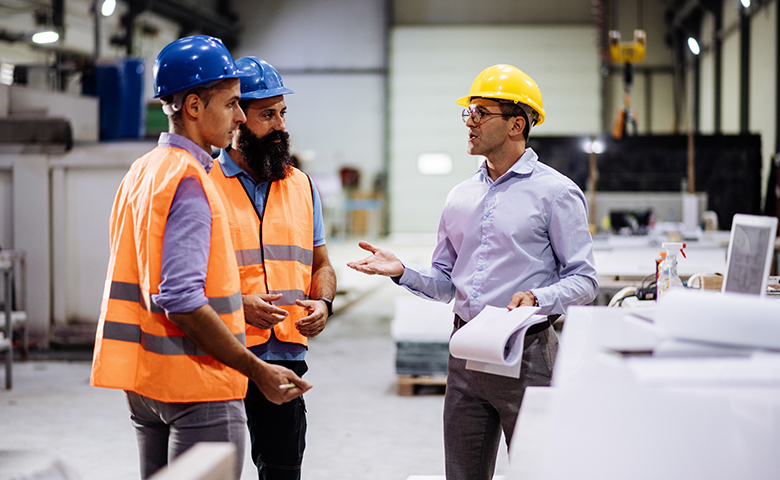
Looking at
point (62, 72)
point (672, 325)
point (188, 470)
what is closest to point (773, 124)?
point (62, 72)

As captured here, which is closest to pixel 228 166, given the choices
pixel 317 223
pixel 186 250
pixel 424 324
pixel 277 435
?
pixel 317 223

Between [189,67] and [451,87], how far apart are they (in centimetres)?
1685

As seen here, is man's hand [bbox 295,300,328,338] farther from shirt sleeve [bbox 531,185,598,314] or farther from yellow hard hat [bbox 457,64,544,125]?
yellow hard hat [bbox 457,64,544,125]

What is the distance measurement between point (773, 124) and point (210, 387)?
11.6 metres

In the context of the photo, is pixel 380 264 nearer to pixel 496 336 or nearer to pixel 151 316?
pixel 496 336

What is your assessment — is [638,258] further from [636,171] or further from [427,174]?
[427,174]

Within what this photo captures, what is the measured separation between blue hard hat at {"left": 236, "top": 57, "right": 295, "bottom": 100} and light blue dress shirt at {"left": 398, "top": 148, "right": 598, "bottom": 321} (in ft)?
2.57

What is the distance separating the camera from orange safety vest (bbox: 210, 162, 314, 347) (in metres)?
2.27

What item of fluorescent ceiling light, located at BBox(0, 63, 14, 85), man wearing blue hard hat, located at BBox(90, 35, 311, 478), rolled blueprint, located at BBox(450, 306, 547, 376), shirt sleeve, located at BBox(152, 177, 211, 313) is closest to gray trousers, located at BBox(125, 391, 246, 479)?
man wearing blue hard hat, located at BBox(90, 35, 311, 478)

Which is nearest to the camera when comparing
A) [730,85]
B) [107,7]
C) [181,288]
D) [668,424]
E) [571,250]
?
[668,424]

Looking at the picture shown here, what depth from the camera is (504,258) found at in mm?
2264

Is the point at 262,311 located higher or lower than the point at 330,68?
lower

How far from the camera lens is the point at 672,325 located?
135 centimetres

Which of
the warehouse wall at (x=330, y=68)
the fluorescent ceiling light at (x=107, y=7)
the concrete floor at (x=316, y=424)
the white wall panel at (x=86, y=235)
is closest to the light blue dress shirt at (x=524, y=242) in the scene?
the concrete floor at (x=316, y=424)
